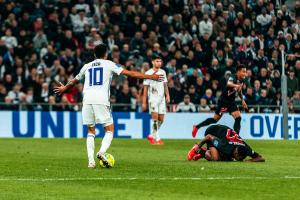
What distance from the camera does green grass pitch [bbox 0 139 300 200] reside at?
11477 millimetres

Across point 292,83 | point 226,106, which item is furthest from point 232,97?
point 292,83

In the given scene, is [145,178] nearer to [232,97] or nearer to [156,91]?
[232,97]

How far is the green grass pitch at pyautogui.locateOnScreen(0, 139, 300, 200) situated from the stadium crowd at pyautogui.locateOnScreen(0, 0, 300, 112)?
35.6 feet

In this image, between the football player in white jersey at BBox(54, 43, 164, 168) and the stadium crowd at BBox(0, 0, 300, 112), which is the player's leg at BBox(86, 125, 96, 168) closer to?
the football player in white jersey at BBox(54, 43, 164, 168)

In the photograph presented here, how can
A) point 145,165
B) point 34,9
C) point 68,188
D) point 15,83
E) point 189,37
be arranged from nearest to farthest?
point 68,188 → point 145,165 → point 15,83 → point 34,9 → point 189,37

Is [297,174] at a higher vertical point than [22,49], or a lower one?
lower

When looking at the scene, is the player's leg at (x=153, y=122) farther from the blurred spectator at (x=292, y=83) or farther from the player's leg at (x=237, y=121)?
the blurred spectator at (x=292, y=83)

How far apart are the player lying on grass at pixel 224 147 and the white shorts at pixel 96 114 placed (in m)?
2.23

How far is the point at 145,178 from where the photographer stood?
538 inches

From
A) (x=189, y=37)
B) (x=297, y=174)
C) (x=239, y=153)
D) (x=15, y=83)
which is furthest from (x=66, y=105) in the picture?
(x=297, y=174)

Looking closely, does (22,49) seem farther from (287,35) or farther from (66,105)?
(287,35)

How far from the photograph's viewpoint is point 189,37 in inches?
1385

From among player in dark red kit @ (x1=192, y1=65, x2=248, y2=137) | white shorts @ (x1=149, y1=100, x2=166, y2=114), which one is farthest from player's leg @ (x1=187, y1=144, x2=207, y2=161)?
white shorts @ (x1=149, y1=100, x2=166, y2=114)

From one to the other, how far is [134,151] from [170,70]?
38.1 feet
